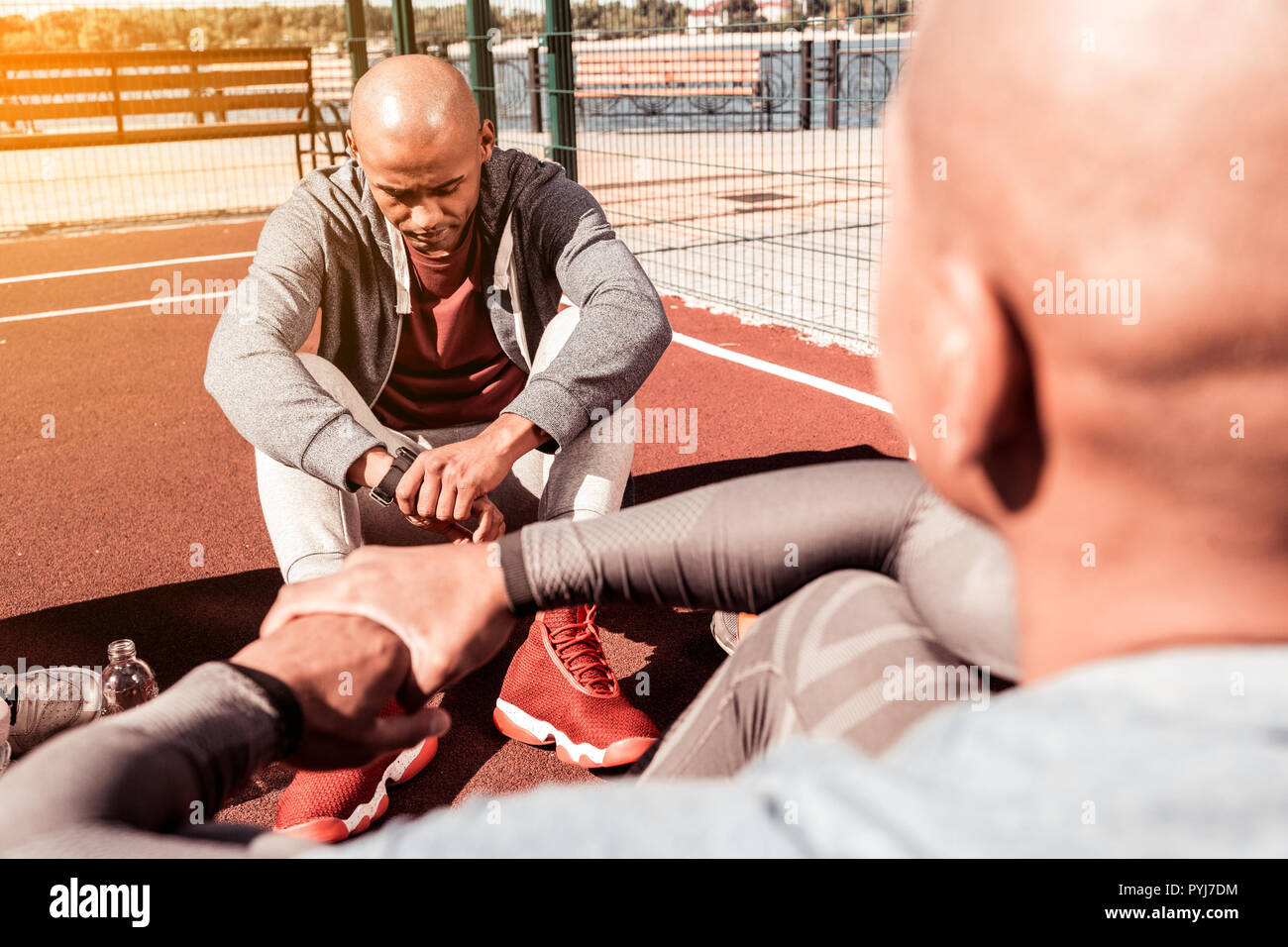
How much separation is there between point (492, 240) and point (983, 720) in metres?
2.58

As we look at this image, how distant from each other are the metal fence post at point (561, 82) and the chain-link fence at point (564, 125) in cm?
1

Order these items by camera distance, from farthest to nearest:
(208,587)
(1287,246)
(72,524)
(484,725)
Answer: (72,524), (208,587), (484,725), (1287,246)

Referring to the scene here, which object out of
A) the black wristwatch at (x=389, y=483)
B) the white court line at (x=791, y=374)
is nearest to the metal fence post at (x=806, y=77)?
the white court line at (x=791, y=374)

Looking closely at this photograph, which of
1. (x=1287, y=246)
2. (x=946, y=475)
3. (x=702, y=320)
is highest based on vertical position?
(x=1287, y=246)

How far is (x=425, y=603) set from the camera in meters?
1.33

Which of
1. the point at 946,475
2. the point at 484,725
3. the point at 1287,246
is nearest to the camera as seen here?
the point at 1287,246

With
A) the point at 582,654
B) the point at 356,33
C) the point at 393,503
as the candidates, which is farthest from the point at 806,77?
the point at 582,654

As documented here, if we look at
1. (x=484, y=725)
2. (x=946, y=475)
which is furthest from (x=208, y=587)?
(x=946, y=475)

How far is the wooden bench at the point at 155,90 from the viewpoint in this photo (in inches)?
424

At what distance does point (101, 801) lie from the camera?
926 millimetres

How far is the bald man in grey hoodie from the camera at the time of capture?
250 centimetres

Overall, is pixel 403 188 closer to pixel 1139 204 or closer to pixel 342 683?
pixel 342 683
